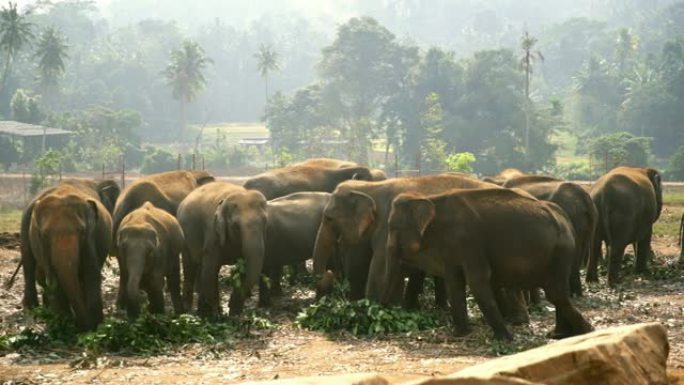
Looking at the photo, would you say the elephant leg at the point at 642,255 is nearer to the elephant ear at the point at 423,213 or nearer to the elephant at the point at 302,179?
the elephant at the point at 302,179

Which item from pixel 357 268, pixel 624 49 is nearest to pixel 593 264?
pixel 357 268

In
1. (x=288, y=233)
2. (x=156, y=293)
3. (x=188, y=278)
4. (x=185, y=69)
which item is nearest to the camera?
(x=156, y=293)

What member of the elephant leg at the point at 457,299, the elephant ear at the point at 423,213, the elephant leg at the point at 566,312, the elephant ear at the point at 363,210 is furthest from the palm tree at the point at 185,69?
the elephant leg at the point at 566,312

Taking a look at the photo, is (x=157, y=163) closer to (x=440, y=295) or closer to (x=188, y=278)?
(x=188, y=278)

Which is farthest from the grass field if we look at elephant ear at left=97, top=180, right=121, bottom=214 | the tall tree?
elephant ear at left=97, top=180, right=121, bottom=214

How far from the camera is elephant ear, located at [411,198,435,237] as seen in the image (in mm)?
11211

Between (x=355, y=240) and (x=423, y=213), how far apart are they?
1.82 m

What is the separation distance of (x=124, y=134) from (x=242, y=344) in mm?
64616

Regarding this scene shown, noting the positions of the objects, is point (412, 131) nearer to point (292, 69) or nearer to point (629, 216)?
point (629, 216)

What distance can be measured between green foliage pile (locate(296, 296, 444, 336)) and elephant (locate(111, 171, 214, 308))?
3812 millimetres

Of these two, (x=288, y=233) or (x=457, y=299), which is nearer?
(x=457, y=299)

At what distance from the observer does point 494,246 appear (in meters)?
11.0

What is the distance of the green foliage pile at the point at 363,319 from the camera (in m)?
Answer: 11.6

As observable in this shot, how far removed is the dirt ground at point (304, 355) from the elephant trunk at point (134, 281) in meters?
0.76
